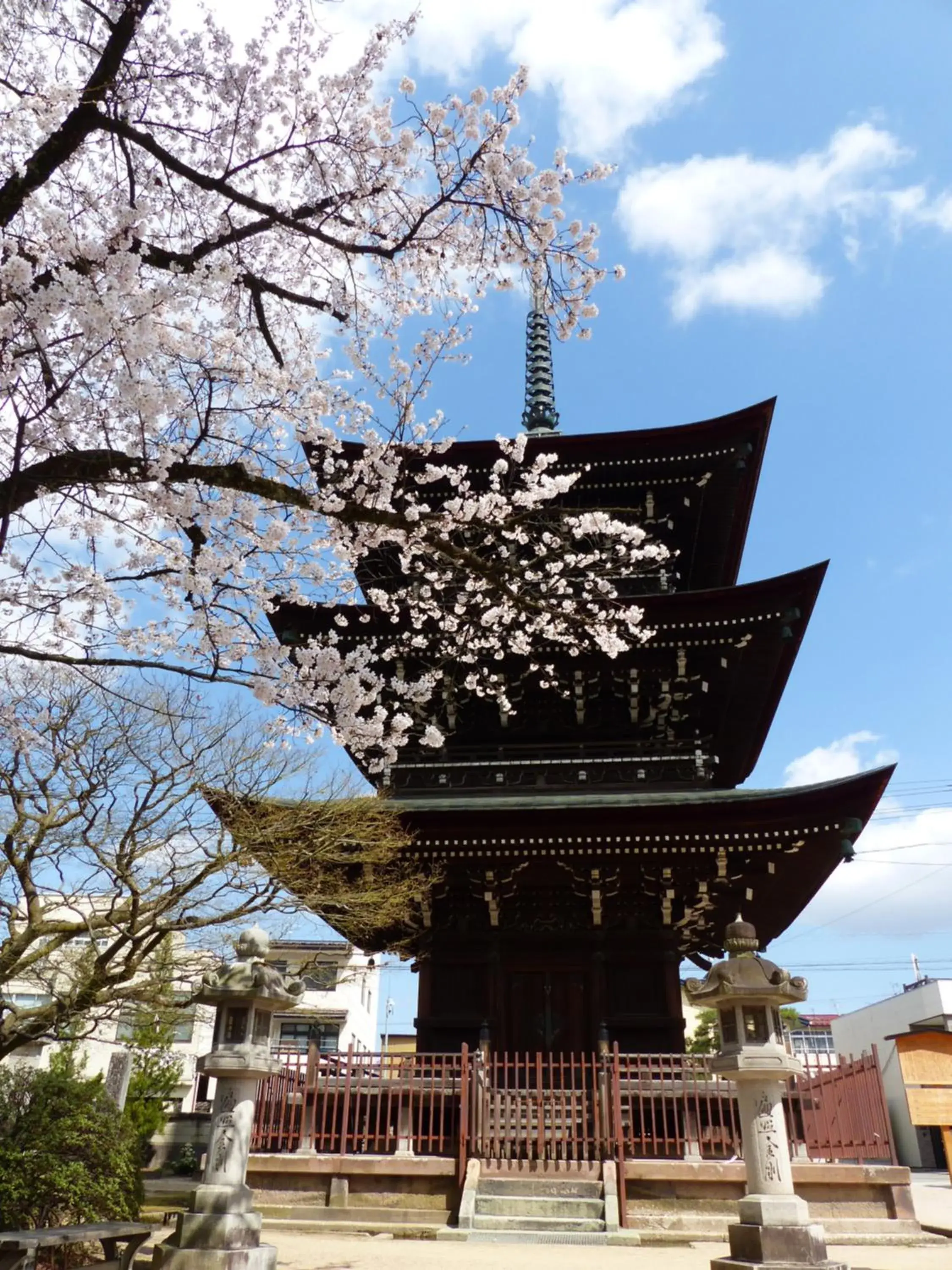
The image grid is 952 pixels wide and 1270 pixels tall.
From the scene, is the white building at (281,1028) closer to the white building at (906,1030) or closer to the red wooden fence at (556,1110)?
the red wooden fence at (556,1110)

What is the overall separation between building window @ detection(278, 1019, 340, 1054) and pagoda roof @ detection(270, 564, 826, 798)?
25.8 metres

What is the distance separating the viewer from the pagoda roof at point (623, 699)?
A: 43.7 ft

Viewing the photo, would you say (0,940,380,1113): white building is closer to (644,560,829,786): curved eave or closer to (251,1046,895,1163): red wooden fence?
(251,1046,895,1163): red wooden fence

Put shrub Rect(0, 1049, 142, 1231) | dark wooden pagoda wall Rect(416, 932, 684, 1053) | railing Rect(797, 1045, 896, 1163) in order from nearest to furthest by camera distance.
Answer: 1. shrub Rect(0, 1049, 142, 1231)
2. railing Rect(797, 1045, 896, 1163)
3. dark wooden pagoda wall Rect(416, 932, 684, 1053)

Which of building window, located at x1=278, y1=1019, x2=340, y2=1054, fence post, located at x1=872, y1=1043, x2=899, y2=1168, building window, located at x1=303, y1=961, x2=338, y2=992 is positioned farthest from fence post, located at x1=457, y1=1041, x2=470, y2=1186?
building window, located at x1=278, y1=1019, x2=340, y2=1054

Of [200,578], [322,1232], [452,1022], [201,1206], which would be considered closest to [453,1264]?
[201,1206]

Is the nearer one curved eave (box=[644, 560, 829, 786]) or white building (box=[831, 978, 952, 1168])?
curved eave (box=[644, 560, 829, 786])

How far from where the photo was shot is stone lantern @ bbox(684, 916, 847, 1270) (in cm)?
676

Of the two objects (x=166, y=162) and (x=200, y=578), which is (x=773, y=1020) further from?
(x=166, y=162)

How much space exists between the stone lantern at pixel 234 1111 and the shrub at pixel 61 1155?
1084mm

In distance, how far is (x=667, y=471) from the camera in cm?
1570

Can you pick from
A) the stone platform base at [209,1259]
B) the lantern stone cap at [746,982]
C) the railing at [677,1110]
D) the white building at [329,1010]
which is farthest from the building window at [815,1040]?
the stone platform base at [209,1259]

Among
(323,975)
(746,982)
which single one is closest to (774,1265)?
(746,982)

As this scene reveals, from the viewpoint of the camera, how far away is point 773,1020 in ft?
25.7
